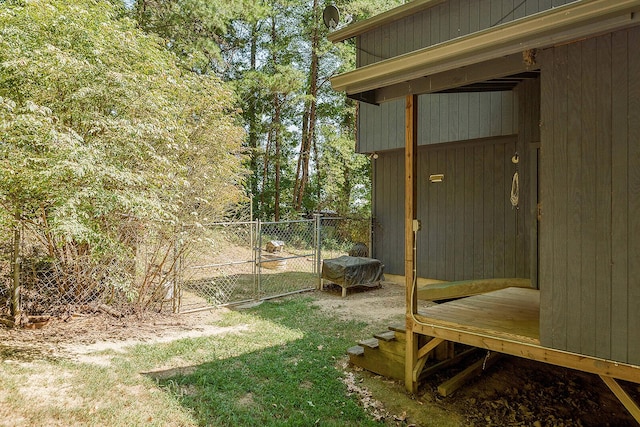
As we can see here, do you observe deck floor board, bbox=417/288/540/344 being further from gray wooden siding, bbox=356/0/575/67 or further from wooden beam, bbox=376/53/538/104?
gray wooden siding, bbox=356/0/575/67

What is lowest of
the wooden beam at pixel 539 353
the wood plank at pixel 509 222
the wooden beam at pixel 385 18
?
the wooden beam at pixel 539 353

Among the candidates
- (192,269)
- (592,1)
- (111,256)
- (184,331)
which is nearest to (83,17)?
(111,256)

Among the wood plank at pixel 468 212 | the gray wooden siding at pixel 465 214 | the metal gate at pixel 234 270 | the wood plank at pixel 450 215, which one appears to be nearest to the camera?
the metal gate at pixel 234 270

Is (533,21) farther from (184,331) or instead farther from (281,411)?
(184,331)

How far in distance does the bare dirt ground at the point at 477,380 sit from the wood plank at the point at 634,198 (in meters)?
1.09

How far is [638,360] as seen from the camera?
7.64 ft

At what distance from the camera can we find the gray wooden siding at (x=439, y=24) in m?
3.93

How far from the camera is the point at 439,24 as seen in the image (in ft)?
14.6

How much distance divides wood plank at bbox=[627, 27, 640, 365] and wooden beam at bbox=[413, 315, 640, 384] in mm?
102

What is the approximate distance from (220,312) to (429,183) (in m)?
4.55

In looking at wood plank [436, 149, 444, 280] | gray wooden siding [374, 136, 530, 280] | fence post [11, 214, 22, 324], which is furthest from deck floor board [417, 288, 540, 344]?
fence post [11, 214, 22, 324]

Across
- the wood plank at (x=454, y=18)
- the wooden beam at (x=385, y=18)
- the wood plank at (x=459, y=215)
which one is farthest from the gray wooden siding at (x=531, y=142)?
the wooden beam at (x=385, y=18)

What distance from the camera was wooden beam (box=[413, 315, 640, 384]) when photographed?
7.88ft

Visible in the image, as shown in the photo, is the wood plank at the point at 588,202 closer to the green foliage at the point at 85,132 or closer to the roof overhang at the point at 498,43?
the roof overhang at the point at 498,43
